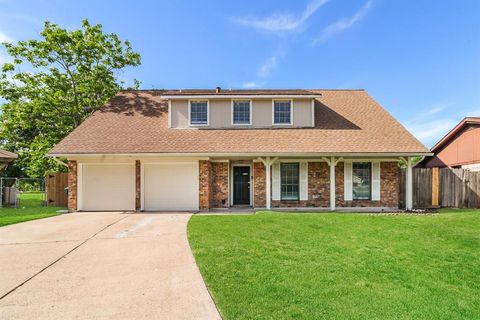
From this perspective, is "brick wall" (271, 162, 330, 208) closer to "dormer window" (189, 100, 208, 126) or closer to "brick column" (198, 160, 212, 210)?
"brick column" (198, 160, 212, 210)

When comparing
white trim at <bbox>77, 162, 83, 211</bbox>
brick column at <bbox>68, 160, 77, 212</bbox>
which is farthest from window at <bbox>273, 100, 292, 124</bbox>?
brick column at <bbox>68, 160, 77, 212</bbox>

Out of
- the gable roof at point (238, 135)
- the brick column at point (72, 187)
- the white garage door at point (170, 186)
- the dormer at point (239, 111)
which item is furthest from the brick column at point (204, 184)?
the brick column at point (72, 187)

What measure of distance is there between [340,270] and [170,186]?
9.63m

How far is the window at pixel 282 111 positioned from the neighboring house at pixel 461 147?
1031 centimetres

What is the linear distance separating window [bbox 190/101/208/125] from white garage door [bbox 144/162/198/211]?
9.04 feet

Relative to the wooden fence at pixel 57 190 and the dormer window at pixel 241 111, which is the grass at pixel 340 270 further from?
the wooden fence at pixel 57 190

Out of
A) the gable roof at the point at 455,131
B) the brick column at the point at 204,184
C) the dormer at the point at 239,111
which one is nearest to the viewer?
the brick column at the point at 204,184

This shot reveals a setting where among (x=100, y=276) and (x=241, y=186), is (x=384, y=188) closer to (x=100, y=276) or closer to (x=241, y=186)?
(x=241, y=186)

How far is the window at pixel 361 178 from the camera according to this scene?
13789mm

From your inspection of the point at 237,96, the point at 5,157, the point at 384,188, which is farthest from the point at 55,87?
the point at 384,188

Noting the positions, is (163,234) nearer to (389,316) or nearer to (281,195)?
(389,316)

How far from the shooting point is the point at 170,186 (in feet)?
44.2

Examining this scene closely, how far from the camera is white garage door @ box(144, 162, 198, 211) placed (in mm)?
13398

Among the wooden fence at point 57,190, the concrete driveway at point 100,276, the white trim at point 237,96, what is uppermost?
the white trim at point 237,96
